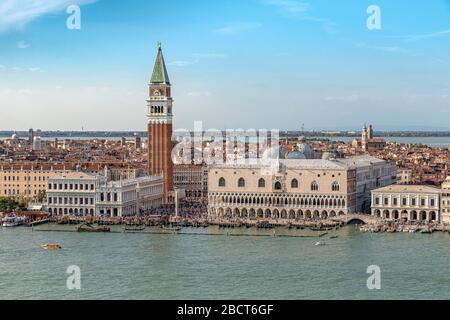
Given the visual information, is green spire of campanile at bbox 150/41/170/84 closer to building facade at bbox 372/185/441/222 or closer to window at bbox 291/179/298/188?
window at bbox 291/179/298/188

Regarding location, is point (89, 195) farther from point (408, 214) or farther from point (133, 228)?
point (408, 214)

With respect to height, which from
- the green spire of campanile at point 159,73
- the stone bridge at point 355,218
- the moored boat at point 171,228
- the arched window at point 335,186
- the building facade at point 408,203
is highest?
the green spire of campanile at point 159,73

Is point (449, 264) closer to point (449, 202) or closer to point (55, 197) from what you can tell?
point (449, 202)

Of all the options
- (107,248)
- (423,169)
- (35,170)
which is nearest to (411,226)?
(107,248)

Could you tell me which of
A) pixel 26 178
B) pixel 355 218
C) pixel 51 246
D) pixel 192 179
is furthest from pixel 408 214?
pixel 26 178

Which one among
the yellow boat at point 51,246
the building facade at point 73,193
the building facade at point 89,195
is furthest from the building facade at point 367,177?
the yellow boat at point 51,246

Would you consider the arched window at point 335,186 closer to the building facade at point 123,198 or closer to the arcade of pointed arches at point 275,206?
the arcade of pointed arches at point 275,206
